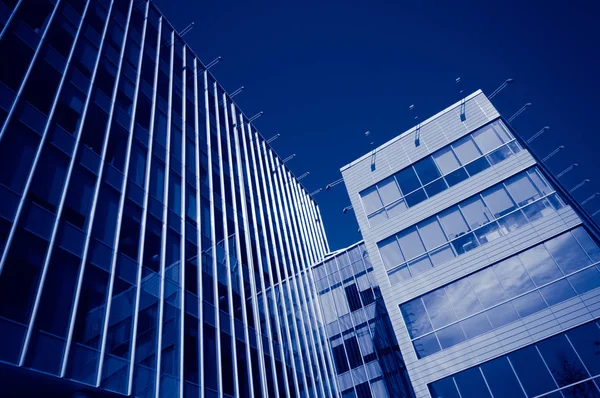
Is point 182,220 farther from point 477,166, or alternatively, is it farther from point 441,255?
point 477,166

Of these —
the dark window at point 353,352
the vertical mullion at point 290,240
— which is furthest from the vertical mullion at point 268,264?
the dark window at point 353,352

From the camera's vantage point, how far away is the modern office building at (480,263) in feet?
60.8

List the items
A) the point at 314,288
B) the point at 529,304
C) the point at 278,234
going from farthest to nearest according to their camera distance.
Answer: the point at 314,288, the point at 278,234, the point at 529,304

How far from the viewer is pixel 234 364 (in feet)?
63.8

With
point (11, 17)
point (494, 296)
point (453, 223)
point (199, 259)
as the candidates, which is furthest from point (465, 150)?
point (11, 17)

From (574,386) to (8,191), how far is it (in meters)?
22.7

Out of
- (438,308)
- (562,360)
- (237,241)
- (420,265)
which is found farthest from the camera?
(237,241)

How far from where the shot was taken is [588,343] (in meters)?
17.8

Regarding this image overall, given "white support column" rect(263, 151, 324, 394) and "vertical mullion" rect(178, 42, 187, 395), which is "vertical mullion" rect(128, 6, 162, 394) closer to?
"vertical mullion" rect(178, 42, 187, 395)

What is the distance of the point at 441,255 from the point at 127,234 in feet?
54.1

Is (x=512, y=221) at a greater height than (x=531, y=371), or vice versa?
(x=512, y=221)

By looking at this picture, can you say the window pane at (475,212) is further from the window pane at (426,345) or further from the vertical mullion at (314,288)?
the vertical mullion at (314,288)

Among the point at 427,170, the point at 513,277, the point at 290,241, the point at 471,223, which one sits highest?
the point at 290,241

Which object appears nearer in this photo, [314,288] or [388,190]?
[388,190]
